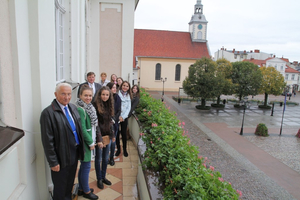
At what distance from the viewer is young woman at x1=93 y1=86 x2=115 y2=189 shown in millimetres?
4008

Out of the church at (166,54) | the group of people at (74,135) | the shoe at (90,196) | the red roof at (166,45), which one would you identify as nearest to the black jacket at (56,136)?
the group of people at (74,135)

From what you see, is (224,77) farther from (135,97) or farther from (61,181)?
(61,181)

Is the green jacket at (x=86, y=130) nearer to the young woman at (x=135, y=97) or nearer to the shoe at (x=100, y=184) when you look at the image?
the shoe at (x=100, y=184)

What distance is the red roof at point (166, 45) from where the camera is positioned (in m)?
38.6

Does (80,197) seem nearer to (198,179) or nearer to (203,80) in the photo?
(198,179)

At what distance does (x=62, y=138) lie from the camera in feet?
9.50

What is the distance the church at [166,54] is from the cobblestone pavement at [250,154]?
64.7 ft

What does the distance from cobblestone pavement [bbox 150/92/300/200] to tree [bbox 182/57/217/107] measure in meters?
3.50

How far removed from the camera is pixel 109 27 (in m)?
12.6

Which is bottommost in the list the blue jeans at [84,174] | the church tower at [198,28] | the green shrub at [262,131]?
the green shrub at [262,131]

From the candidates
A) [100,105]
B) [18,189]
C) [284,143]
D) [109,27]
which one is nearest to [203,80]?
[284,143]

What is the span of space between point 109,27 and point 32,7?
10149 millimetres

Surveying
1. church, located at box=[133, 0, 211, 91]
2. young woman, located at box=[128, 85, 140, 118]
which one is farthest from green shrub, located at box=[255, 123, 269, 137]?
church, located at box=[133, 0, 211, 91]

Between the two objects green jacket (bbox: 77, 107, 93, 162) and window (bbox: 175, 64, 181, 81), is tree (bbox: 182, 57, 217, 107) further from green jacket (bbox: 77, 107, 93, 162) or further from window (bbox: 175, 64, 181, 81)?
green jacket (bbox: 77, 107, 93, 162)
